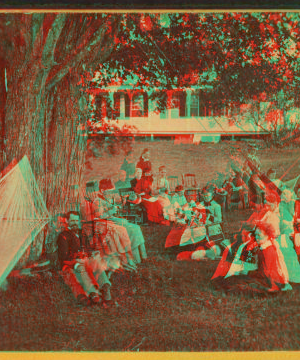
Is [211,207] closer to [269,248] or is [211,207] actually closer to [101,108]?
[269,248]

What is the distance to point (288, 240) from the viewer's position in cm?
332

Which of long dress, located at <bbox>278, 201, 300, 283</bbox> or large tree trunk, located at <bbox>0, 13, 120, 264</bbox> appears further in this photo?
long dress, located at <bbox>278, 201, 300, 283</bbox>

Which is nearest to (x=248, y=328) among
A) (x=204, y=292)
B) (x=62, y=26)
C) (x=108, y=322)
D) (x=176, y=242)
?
(x=204, y=292)

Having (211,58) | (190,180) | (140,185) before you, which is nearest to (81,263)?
(140,185)

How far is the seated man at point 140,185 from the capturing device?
3297mm

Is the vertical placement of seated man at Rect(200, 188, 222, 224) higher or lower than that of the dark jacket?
higher

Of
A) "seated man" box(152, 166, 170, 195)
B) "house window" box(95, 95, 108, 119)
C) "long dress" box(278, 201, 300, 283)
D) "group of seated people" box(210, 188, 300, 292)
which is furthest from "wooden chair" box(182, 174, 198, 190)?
"house window" box(95, 95, 108, 119)

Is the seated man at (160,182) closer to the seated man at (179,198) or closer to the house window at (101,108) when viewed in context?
the seated man at (179,198)

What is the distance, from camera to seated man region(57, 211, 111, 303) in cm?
325

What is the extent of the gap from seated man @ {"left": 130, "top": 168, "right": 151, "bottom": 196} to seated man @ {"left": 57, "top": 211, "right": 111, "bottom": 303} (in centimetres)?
66

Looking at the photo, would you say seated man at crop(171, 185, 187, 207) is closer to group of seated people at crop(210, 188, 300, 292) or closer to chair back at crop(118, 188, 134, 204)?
chair back at crop(118, 188, 134, 204)

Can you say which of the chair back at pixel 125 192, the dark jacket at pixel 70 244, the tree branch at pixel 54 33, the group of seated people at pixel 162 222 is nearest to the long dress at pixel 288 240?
the group of seated people at pixel 162 222

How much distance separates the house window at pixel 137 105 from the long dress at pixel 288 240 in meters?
1.73

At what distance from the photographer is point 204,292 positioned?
3260 mm
